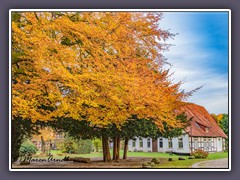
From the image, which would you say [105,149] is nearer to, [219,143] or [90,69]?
[90,69]

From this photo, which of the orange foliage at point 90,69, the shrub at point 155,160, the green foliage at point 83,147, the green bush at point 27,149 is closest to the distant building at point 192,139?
the shrub at point 155,160

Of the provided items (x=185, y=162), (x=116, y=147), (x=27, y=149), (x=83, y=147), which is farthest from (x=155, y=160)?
(x=27, y=149)

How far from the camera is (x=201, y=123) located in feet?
20.2

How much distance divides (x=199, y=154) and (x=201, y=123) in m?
0.43

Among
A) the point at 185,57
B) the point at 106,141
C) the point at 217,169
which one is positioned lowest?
the point at 217,169

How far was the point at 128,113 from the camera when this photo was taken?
6191mm

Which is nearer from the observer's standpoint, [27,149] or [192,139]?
[27,149]

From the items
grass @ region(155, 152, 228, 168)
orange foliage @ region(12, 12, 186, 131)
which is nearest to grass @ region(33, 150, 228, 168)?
grass @ region(155, 152, 228, 168)

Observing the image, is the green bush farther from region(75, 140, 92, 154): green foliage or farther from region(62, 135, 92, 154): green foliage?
region(75, 140, 92, 154): green foliage

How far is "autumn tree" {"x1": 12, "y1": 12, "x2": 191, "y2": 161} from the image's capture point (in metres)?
6.07

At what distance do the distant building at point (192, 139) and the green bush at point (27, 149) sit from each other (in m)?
1.31
